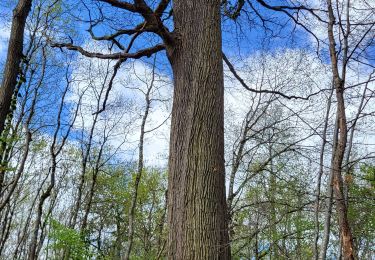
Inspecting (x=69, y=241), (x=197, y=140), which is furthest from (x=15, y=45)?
(x=69, y=241)

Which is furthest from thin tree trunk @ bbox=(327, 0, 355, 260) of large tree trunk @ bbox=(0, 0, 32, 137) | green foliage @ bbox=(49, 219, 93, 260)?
green foliage @ bbox=(49, 219, 93, 260)

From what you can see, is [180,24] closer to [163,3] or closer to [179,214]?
[163,3]

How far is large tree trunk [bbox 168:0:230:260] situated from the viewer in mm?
2768

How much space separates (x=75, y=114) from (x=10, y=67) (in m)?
13.4

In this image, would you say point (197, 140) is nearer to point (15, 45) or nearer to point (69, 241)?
point (15, 45)

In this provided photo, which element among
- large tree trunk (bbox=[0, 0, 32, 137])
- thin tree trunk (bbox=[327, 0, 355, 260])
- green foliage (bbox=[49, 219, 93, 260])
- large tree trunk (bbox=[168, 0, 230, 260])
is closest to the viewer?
thin tree trunk (bbox=[327, 0, 355, 260])

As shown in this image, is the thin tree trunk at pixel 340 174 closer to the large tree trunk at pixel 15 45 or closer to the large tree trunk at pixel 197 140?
the large tree trunk at pixel 197 140

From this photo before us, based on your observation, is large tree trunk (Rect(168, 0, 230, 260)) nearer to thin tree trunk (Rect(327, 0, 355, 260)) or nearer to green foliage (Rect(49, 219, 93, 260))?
thin tree trunk (Rect(327, 0, 355, 260))

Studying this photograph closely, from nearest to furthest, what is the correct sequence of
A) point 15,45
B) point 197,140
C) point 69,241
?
point 197,140 < point 15,45 < point 69,241

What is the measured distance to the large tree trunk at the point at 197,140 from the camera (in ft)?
9.08

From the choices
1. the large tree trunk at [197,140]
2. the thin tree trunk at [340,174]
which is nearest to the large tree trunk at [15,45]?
the large tree trunk at [197,140]

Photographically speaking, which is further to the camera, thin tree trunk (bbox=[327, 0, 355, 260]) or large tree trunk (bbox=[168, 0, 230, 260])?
large tree trunk (bbox=[168, 0, 230, 260])

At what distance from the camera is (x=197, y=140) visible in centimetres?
306

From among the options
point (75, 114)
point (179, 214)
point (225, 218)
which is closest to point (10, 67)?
point (179, 214)
